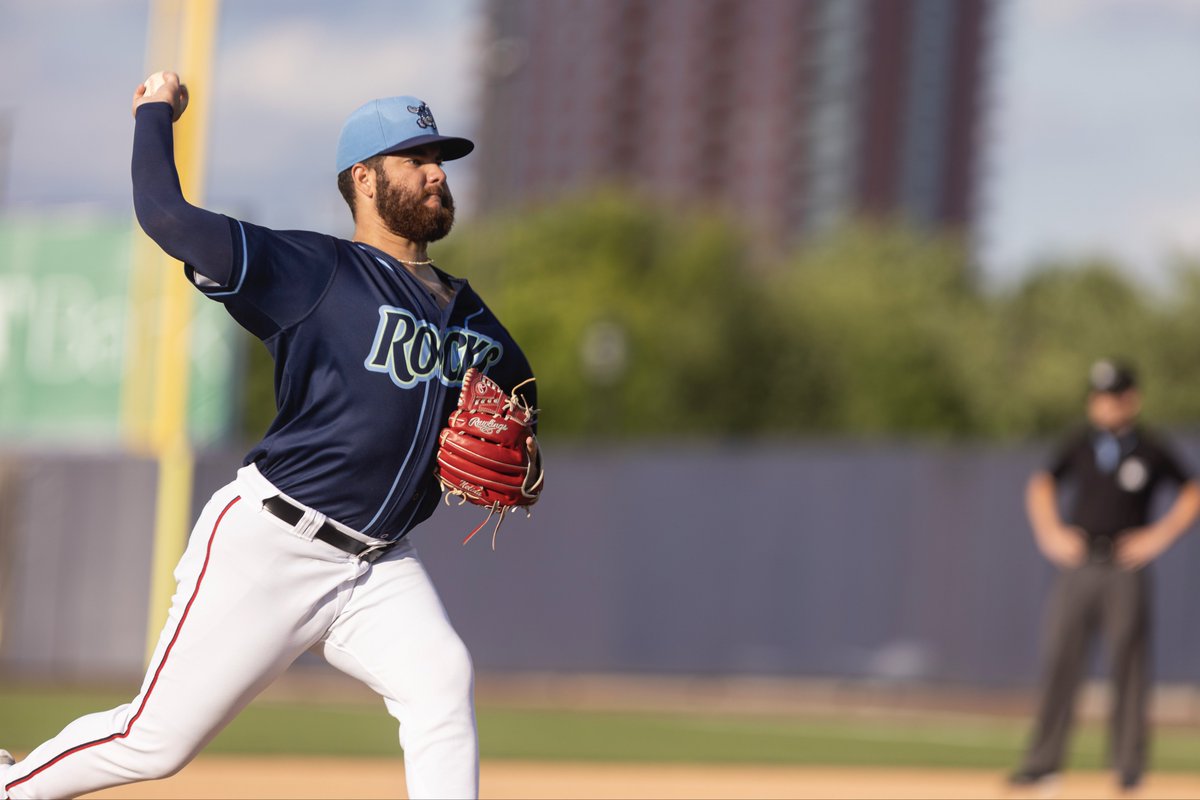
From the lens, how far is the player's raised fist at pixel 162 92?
3.94 metres

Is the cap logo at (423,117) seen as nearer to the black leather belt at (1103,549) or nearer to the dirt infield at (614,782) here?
the dirt infield at (614,782)

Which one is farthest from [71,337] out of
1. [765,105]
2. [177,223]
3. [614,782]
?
[765,105]

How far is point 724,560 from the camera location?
1602cm

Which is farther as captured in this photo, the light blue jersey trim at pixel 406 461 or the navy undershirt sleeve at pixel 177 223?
the light blue jersey trim at pixel 406 461

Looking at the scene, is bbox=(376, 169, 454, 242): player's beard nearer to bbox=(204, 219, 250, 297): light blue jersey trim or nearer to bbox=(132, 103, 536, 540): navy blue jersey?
bbox=(132, 103, 536, 540): navy blue jersey

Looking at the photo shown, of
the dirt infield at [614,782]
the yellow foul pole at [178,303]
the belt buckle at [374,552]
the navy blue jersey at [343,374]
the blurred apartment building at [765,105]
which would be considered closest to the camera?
the navy blue jersey at [343,374]

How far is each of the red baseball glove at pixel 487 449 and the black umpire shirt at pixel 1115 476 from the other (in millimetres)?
4854

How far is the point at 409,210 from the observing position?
13.3 ft

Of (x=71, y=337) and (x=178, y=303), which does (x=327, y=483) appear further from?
(x=71, y=337)

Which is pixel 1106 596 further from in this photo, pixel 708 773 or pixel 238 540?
pixel 238 540

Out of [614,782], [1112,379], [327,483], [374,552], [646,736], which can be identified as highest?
[1112,379]

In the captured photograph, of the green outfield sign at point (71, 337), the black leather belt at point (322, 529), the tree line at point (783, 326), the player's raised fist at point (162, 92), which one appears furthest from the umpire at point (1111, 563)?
the tree line at point (783, 326)

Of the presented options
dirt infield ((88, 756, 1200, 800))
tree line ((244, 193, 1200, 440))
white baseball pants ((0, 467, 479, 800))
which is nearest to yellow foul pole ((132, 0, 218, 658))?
dirt infield ((88, 756, 1200, 800))

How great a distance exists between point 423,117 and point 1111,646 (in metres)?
5.29
